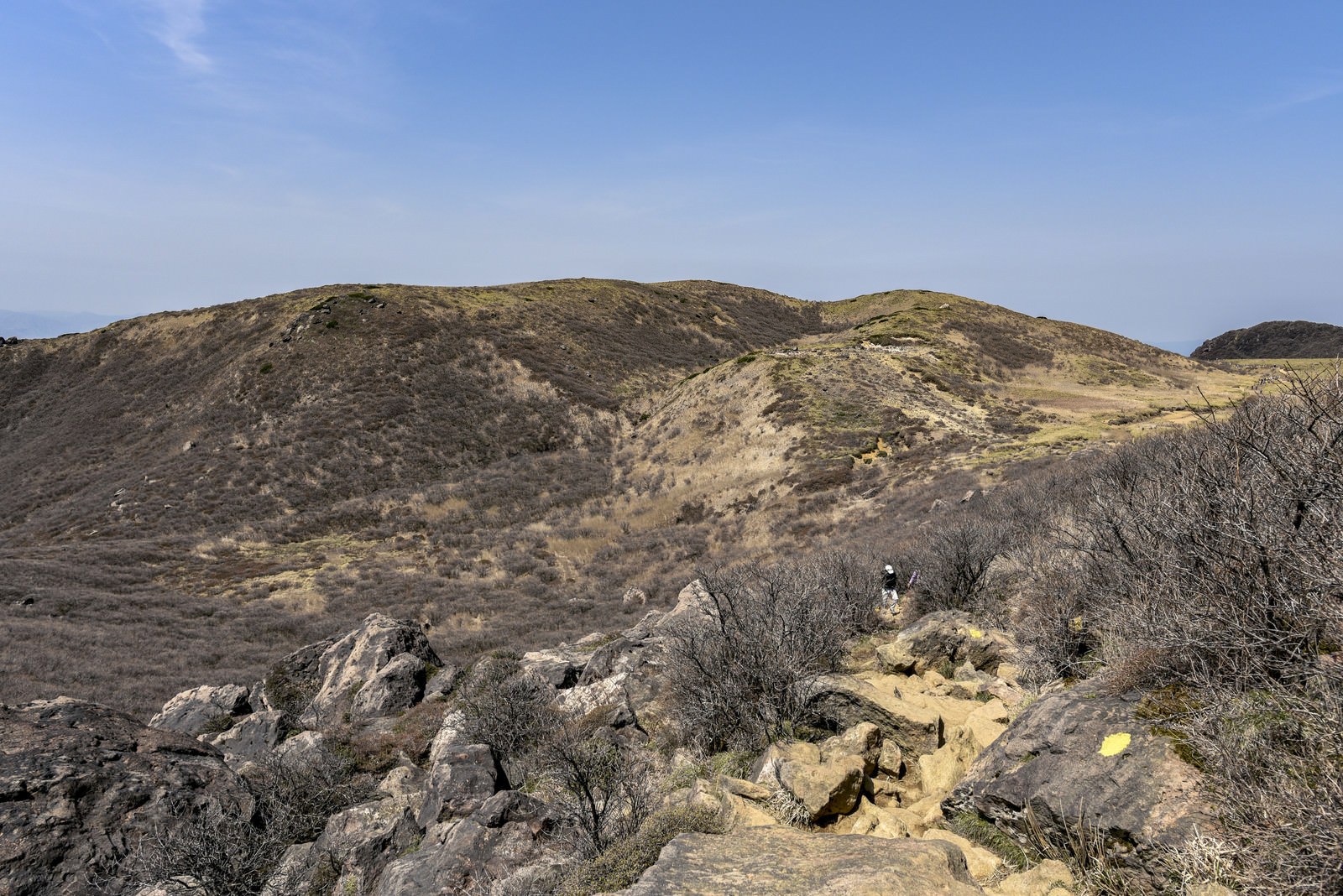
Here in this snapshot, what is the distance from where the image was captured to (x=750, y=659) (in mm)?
6574

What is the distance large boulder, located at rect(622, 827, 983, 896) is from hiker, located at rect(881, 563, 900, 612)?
699cm

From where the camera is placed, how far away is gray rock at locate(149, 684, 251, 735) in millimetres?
10711

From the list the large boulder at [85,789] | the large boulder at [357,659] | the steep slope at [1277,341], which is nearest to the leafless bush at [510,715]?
the large boulder at [85,789]

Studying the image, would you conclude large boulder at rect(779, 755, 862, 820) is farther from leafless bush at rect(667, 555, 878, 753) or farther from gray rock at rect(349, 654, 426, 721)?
gray rock at rect(349, 654, 426, 721)

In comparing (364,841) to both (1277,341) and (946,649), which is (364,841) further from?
(1277,341)

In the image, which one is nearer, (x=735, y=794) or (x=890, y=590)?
(x=735, y=794)

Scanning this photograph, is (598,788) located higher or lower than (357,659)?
higher

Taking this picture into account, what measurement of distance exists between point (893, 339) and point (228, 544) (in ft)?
138

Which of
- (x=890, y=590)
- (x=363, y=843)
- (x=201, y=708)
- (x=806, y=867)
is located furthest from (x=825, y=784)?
(x=201, y=708)

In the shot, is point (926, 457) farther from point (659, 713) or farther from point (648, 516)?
point (659, 713)

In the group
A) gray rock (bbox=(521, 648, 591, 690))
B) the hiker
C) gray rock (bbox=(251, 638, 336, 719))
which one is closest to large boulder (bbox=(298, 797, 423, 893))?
gray rock (bbox=(521, 648, 591, 690))

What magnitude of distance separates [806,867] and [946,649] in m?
4.85

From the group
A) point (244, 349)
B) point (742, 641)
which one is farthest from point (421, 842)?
point (244, 349)

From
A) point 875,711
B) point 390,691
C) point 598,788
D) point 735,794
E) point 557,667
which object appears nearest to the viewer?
point 735,794
